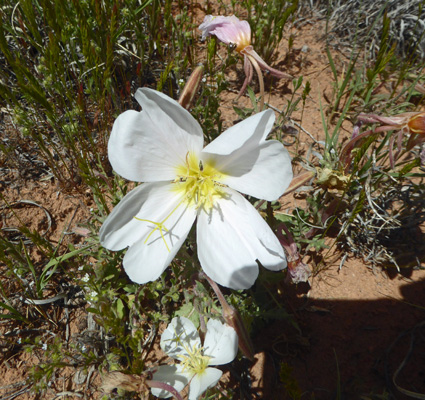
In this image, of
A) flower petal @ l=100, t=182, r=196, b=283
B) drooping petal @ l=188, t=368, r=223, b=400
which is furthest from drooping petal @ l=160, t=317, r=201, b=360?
flower petal @ l=100, t=182, r=196, b=283

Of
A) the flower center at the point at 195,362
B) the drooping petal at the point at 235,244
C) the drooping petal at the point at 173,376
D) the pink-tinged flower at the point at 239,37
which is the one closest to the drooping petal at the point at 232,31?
the pink-tinged flower at the point at 239,37

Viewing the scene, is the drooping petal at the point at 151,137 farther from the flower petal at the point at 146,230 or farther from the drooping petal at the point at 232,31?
the drooping petal at the point at 232,31

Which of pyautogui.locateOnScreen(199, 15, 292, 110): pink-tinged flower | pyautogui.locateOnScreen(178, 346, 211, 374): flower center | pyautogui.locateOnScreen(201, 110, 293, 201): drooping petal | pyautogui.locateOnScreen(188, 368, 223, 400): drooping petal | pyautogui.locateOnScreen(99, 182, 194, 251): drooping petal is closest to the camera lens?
pyautogui.locateOnScreen(201, 110, 293, 201): drooping petal

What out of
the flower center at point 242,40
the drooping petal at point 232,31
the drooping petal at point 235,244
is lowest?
the drooping petal at point 235,244

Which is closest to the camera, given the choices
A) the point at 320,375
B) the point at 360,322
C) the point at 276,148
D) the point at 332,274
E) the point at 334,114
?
the point at 276,148

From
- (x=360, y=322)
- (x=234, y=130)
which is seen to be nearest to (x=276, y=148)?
(x=234, y=130)

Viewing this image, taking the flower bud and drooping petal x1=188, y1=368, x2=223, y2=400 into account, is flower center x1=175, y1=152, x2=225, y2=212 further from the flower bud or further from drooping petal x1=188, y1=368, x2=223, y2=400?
the flower bud

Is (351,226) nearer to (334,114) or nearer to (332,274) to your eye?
(332,274)
